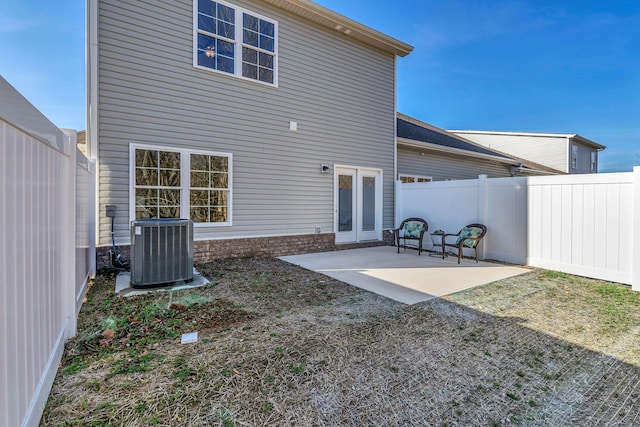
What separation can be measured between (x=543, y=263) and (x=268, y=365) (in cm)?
622

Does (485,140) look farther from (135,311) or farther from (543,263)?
(135,311)

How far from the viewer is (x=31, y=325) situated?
1766mm

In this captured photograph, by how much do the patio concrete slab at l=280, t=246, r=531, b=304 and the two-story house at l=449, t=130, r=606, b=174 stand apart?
60.3 feet

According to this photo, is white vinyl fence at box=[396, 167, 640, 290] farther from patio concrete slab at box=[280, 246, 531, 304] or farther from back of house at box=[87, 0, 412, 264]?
back of house at box=[87, 0, 412, 264]

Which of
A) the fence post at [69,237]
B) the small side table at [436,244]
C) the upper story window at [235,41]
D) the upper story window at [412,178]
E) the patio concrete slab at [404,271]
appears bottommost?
the patio concrete slab at [404,271]

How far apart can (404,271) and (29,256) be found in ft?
17.8

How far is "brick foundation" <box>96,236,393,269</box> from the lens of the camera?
19.0ft

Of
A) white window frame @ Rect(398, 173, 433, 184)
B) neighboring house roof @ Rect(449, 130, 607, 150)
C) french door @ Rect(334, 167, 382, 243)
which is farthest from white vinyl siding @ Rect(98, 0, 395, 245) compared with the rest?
neighboring house roof @ Rect(449, 130, 607, 150)

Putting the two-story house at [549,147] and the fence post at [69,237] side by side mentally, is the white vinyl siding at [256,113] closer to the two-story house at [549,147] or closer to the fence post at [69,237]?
the fence post at [69,237]

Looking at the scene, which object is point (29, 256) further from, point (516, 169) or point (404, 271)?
point (516, 169)

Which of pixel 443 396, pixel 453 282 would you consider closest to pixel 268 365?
pixel 443 396

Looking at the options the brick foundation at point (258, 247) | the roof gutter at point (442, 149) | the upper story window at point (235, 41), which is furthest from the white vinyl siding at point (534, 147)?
the upper story window at point (235, 41)

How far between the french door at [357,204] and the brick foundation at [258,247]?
1.05ft

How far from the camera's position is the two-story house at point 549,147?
20.3 metres
